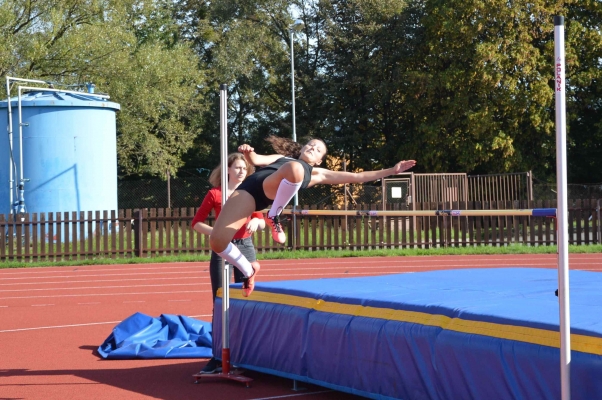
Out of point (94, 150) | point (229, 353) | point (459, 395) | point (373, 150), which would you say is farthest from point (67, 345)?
point (373, 150)

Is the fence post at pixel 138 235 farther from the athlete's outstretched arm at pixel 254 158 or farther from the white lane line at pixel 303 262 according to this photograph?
the athlete's outstretched arm at pixel 254 158

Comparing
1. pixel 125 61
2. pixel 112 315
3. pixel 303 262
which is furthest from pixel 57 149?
pixel 112 315

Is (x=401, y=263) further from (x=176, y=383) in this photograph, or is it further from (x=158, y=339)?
(x=176, y=383)

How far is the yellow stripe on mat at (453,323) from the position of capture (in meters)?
3.88

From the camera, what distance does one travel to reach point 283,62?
107ft

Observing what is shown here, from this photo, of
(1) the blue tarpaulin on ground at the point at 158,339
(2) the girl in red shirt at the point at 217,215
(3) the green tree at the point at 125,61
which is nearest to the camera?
(2) the girl in red shirt at the point at 217,215

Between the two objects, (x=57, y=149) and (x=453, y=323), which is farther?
(x=57, y=149)

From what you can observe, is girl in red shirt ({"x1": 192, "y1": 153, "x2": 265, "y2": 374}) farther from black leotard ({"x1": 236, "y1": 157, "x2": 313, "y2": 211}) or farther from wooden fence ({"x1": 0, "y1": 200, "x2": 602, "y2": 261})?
wooden fence ({"x1": 0, "y1": 200, "x2": 602, "y2": 261})

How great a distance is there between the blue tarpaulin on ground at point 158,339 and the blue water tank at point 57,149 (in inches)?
555

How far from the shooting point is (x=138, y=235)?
1708 cm

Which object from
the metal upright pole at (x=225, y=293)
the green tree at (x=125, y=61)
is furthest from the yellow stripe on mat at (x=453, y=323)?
the green tree at (x=125, y=61)

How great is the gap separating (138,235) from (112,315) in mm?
7616

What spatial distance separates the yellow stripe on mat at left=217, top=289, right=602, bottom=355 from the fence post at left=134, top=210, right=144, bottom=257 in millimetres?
11570

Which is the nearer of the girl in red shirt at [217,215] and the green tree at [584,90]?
the girl in red shirt at [217,215]
